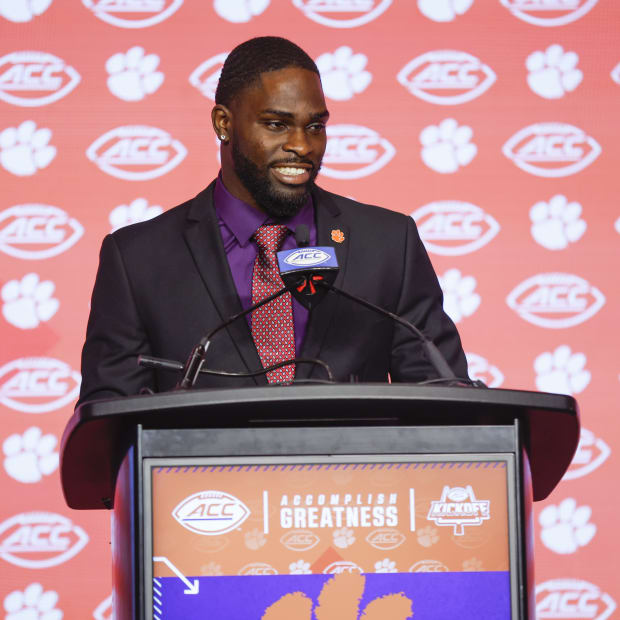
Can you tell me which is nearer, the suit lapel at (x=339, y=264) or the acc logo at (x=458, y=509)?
the acc logo at (x=458, y=509)

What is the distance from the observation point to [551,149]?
10.2ft

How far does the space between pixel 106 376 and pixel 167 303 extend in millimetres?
169

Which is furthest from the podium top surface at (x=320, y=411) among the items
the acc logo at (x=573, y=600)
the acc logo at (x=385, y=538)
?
the acc logo at (x=573, y=600)

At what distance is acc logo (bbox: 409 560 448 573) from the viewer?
125 cm

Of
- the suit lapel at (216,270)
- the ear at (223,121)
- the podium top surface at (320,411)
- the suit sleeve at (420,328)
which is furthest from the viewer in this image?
the ear at (223,121)

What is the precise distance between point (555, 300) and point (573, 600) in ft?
2.68

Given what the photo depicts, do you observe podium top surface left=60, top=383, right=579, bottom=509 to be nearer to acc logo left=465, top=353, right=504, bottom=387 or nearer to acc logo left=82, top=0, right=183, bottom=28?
acc logo left=465, top=353, right=504, bottom=387

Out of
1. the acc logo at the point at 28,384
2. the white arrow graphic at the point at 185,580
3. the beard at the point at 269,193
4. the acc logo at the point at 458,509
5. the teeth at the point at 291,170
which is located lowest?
the acc logo at the point at 28,384

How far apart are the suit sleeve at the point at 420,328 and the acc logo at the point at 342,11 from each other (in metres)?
1.12

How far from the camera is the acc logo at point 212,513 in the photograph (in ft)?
4.07

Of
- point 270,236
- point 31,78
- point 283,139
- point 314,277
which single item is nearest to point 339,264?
point 270,236

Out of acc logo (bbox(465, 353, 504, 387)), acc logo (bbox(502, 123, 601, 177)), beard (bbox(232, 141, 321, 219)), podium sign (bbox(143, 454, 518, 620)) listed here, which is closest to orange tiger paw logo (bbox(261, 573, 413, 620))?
podium sign (bbox(143, 454, 518, 620))

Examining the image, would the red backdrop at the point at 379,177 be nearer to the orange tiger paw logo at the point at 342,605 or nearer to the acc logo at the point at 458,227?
the acc logo at the point at 458,227

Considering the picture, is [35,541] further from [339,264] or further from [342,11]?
[342,11]
